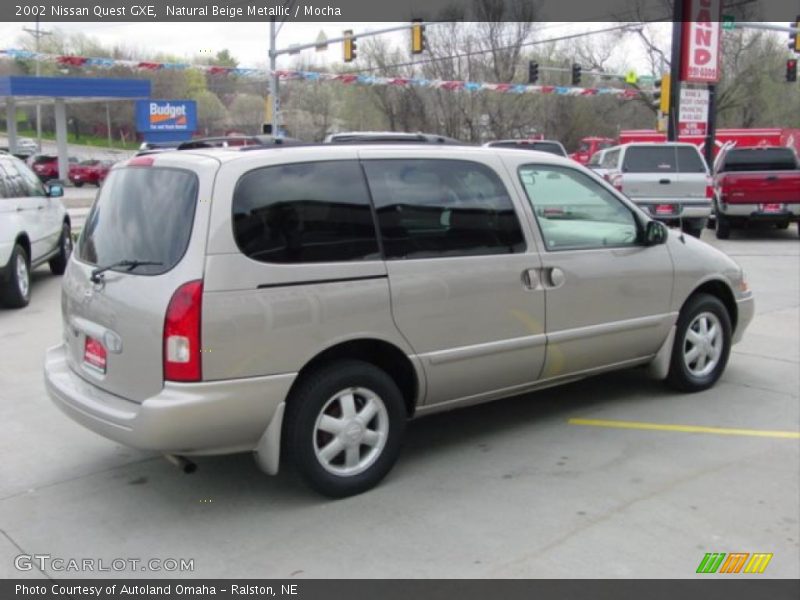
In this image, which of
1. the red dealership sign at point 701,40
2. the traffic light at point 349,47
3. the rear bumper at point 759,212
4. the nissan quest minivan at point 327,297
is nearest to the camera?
the nissan quest minivan at point 327,297

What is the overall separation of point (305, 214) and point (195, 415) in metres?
1.12

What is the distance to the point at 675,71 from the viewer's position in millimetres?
A: 22312

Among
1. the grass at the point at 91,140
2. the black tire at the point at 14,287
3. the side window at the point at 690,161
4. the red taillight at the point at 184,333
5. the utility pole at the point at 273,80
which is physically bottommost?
the black tire at the point at 14,287

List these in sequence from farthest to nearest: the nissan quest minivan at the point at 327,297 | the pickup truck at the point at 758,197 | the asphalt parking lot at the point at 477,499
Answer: the pickup truck at the point at 758,197
the nissan quest minivan at the point at 327,297
the asphalt parking lot at the point at 477,499

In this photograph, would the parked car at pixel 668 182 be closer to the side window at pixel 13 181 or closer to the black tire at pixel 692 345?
the black tire at pixel 692 345

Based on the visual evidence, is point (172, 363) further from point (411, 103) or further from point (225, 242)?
point (411, 103)

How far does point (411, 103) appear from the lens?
5062 cm

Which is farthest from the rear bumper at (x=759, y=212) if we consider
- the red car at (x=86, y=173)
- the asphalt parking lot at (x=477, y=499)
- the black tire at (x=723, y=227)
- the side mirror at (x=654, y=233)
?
the red car at (x=86, y=173)

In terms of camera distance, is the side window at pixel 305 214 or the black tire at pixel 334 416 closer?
the side window at pixel 305 214

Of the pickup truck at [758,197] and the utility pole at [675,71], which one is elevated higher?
the utility pole at [675,71]

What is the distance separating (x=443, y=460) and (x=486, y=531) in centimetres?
95

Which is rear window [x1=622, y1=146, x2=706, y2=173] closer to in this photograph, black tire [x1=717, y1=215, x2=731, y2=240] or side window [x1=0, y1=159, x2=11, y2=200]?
black tire [x1=717, y1=215, x2=731, y2=240]

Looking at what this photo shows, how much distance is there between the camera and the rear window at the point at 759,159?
17.5m

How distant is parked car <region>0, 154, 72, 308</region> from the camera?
9328 mm
